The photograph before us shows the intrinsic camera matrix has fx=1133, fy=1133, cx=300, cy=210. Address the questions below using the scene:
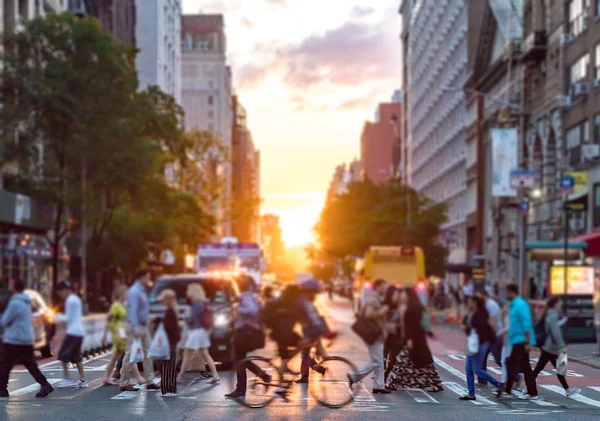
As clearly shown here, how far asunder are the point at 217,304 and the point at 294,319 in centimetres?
756

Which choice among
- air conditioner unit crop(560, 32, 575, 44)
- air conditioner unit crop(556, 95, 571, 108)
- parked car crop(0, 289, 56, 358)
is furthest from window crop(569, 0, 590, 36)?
parked car crop(0, 289, 56, 358)

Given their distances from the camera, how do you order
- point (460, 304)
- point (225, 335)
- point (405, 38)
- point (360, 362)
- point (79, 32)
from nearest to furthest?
point (225, 335)
point (360, 362)
point (79, 32)
point (460, 304)
point (405, 38)

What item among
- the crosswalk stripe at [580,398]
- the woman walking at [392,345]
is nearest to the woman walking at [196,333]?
the woman walking at [392,345]

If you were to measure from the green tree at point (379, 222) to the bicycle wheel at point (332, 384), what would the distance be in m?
64.9

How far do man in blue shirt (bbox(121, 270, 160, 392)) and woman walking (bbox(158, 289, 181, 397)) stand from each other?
0.79 meters

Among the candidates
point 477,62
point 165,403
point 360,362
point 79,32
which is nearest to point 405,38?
point 477,62

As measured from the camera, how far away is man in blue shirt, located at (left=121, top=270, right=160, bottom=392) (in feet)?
59.2

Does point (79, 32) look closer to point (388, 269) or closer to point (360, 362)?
point (388, 269)

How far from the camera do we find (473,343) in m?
16.8

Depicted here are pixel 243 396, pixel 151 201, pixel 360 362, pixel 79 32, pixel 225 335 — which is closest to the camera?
pixel 243 396

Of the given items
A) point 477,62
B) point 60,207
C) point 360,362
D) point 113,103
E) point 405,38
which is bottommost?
point 360,362

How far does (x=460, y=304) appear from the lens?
56875mm

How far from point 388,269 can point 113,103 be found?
14848 millimetres

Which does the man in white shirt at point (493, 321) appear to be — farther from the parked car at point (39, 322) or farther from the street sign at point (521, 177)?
the street sign at point (521, 177)
